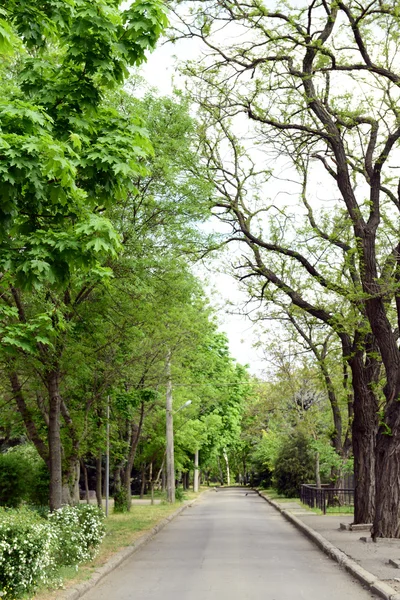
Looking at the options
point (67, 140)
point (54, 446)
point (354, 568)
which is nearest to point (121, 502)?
point (54, 446)

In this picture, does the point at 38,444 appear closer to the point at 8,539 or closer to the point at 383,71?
the point at 8,539

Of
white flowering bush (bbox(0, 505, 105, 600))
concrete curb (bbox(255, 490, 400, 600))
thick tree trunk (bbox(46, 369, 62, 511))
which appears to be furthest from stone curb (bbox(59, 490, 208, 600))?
concrete curb (bbox(255, 490, 400, 600))

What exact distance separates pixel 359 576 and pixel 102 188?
7.80m

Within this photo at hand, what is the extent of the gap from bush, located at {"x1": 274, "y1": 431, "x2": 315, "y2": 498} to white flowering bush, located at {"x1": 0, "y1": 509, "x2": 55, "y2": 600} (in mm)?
33329

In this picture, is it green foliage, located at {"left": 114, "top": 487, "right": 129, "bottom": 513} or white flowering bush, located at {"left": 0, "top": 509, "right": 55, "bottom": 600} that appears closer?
white flowering bush, located at {"left": 0, "top": 509, "right": 55, "bottom": 600}

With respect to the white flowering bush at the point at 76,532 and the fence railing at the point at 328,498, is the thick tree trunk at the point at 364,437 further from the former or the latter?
the fence railing at the point at 328,498

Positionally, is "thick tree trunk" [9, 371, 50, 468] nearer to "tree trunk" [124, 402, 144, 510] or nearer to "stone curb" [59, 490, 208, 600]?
"stone curb" [59, 490, 208, 600]

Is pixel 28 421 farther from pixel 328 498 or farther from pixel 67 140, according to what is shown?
pixel 328 498

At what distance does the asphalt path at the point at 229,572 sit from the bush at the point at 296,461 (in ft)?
69.4

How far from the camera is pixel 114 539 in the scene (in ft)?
61.2

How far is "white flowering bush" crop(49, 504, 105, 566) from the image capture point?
12266 mm

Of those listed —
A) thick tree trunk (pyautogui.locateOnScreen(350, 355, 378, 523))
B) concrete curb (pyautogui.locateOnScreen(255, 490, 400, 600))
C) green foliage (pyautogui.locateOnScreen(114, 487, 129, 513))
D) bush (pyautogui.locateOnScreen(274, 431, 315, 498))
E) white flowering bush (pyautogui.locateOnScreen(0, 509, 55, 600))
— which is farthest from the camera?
bush (pyautogui.locateOnScreen(274, 431, 315, 498))

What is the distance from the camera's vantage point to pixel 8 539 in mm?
9023

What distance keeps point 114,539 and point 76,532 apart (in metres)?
5.97
